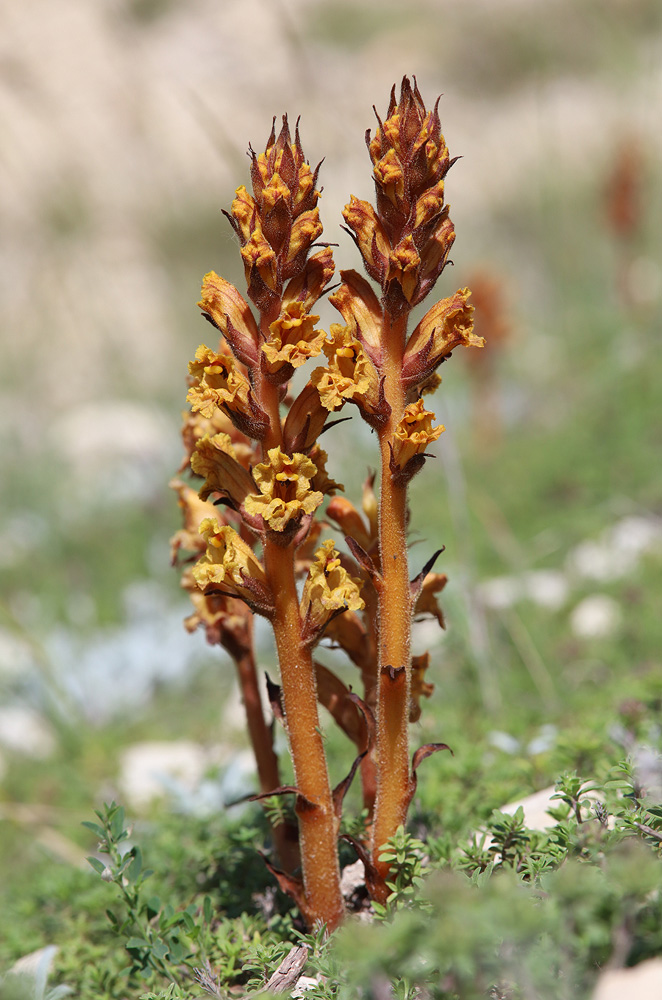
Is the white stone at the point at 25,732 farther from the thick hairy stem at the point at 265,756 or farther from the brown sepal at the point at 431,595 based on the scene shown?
the brown sepal at the point at 431,595

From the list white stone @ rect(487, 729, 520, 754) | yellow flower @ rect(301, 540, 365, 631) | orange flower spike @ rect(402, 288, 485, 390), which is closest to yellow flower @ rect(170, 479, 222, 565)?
yellow flower @ rect(301, 540, 365, 631)

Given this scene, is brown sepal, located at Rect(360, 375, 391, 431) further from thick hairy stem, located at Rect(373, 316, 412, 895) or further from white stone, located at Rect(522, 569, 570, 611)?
white stone, located at Rect(522, 569, 570, 611)

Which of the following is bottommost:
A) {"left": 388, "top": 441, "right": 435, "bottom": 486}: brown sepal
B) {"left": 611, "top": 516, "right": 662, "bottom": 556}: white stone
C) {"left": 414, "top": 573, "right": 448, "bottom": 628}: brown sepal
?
{"left": 414, "top": 573, "right": 448, "bottom": 628}: brown sepal

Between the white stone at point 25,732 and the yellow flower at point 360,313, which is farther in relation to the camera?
the white stone at point 25,732

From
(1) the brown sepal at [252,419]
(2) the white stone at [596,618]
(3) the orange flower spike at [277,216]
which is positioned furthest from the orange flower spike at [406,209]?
(2) the white stone at [596,618]

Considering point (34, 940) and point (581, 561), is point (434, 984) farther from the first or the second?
point (581, 561)

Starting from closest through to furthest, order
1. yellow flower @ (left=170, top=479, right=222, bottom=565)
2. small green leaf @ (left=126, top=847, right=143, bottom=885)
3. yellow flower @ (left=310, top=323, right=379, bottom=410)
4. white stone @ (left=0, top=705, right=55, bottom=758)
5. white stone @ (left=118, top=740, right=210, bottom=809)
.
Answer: yellow flower @ (left=310, top=323, right=379, bottom=410), small green leaf @ (left=126, top=847, right=143, bottom=885), yellow flower @ (left=170, top=479, right=222, bottom=565), white stone @ (left=118, top=740, right=210, bottom=809), white stone @ (left=0, top=705, right=55, bottom=758)
